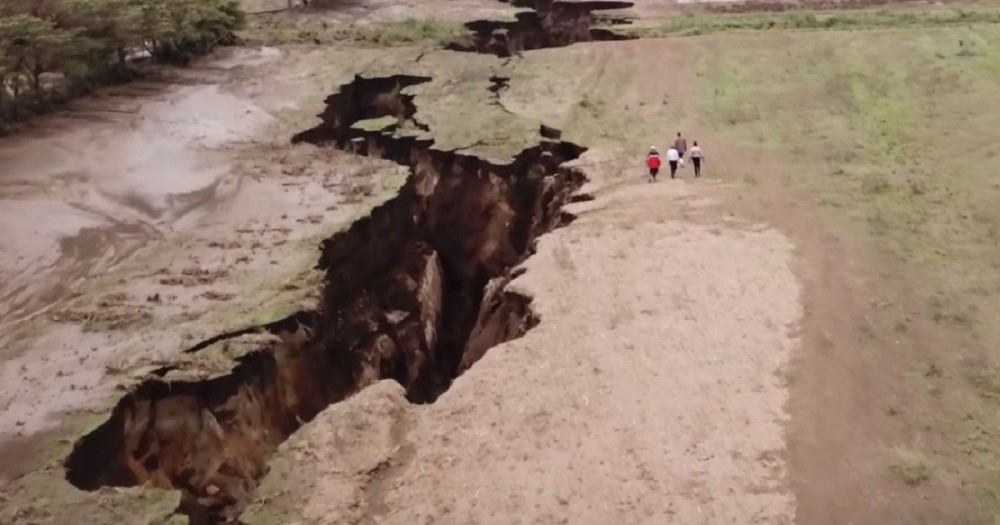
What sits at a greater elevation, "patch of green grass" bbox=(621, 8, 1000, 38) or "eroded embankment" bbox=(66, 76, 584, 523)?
"patch of green grass" bbox=(621, 8, 1000, 38)

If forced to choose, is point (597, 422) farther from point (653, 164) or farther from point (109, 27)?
point (109, 27)

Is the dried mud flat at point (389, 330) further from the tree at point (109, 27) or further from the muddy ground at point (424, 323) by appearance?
the tree at point (109, 27)

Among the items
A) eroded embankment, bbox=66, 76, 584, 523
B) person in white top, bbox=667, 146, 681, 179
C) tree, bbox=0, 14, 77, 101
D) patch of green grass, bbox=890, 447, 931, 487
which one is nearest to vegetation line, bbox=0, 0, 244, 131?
tree, bbox=0, 14, 77, 101

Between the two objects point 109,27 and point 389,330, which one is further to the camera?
point 109,27

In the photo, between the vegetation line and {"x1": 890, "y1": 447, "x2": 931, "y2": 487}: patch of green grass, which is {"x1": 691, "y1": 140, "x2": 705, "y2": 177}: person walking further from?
the vegetation line

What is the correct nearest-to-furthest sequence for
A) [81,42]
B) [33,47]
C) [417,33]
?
[33,47] < [81,42] < [417,33]

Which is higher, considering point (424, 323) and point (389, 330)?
point (389, 330)

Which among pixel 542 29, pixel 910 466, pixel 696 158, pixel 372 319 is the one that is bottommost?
pixel 372 319

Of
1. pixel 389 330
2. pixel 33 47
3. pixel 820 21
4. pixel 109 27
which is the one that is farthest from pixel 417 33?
pixel 389 330
